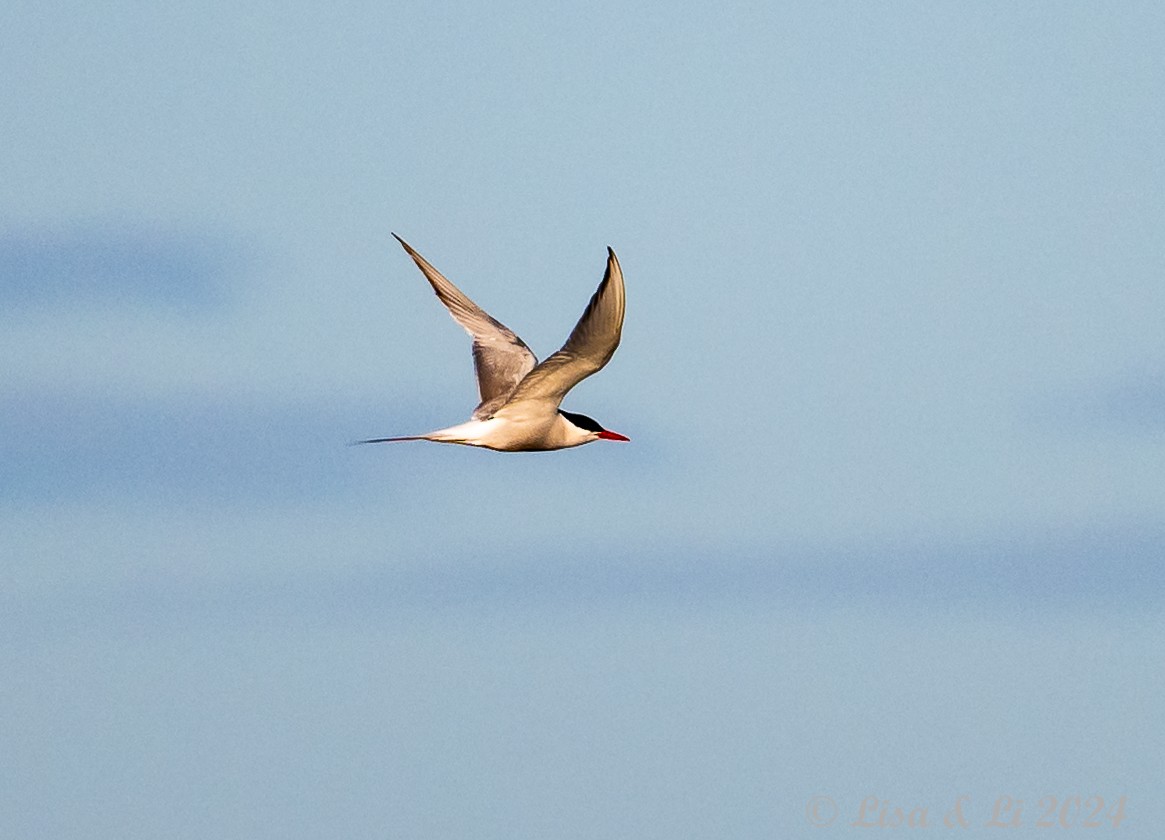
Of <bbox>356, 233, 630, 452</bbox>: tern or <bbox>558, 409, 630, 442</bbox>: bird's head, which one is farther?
<bbox>558, 409, 630, 442</bbox>: bird's head

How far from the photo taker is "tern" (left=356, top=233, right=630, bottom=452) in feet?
79.9

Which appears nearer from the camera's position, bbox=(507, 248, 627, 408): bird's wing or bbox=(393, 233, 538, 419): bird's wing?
bbox=(507, 248, 627, 408): bird's wing

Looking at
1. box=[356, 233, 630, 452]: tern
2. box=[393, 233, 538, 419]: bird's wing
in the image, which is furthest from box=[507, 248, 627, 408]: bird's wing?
box=[393, 233, 538, 419]: bird's wing

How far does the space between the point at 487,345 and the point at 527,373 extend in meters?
1.57

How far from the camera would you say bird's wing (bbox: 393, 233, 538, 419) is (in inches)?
1146

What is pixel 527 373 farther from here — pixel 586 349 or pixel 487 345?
pixel 586 349

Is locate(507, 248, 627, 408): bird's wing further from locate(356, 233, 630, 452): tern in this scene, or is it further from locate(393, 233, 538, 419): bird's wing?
locate(393, 233, 538, 419): bird's wing

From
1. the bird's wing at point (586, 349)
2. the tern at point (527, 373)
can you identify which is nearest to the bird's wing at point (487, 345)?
the tern at point (527, 373)

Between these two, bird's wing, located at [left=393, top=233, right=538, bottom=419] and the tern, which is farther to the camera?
bird's wing, located at [left=393, top=233, right=538, bottom=419]

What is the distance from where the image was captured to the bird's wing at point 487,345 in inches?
1146

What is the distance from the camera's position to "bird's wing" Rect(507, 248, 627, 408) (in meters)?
23.7

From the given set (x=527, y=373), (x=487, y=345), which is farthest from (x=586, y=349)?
(x=487, y=345)

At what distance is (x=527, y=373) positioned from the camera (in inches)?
1114

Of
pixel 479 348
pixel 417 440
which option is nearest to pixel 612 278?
pixel 417 440
